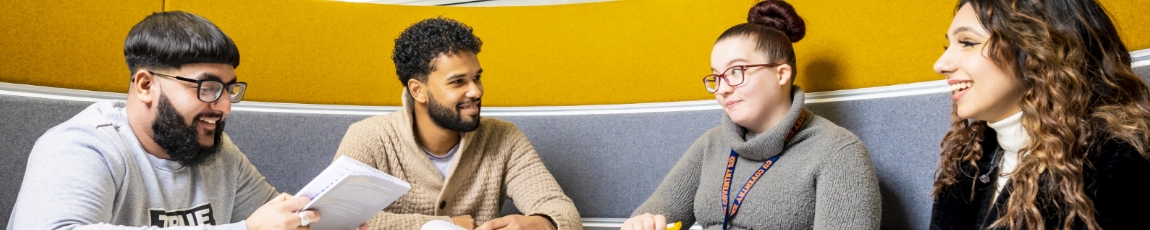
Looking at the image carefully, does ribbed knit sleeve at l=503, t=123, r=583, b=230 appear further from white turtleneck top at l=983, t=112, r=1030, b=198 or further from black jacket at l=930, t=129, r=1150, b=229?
black jacket at l=930, t=129, r=1150, b=229

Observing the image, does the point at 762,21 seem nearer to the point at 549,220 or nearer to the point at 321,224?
the point at 549,220

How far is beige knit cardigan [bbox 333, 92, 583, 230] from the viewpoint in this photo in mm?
2260

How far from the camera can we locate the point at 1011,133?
1427 millimetres

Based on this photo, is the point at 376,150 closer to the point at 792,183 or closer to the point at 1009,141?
the point at 792,183

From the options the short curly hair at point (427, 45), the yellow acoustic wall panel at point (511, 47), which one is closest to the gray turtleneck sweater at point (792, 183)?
the yellow acoustic wall panel at point (511, 47)

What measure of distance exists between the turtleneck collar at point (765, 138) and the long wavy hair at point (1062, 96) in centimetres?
56

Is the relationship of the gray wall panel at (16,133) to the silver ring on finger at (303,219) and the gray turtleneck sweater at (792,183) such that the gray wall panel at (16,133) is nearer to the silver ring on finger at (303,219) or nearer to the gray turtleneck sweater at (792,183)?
the silver ring on finger at (303,219)

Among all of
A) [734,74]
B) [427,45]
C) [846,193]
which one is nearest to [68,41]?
[427,45]

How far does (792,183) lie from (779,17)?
0.46 metres

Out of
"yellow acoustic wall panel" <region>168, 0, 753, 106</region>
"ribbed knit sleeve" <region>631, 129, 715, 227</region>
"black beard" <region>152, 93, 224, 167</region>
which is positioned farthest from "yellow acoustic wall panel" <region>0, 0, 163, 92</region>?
"ribbed knit sleeve" <region>631, 129, 715, 227</region>

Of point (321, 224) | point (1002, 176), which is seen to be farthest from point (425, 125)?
point (1002, 176)

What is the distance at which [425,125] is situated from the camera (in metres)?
2.37

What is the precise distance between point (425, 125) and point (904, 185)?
4.00 ft

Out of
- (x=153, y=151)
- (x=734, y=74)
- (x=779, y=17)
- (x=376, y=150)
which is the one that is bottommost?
(x=376, y=150)
